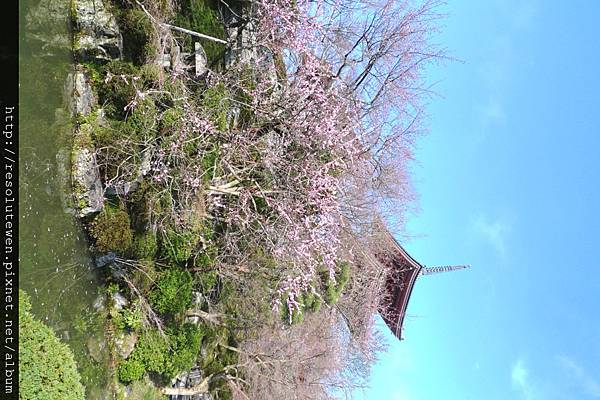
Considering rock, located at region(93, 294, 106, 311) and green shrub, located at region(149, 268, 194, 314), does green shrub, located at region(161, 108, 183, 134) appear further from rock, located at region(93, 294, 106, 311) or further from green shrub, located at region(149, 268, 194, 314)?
rock, located at region(93, 294, 106, 311)

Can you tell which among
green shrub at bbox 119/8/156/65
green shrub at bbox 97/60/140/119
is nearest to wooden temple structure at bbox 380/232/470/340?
green shrub at bbox 119/8/156/65

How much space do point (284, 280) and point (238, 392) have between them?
4196 millimetres

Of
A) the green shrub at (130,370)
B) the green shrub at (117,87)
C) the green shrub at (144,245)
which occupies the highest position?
the green shrub at (117,87)

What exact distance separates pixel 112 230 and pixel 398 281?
12.8m

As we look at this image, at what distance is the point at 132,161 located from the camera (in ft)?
29.2

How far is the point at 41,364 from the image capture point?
617cm

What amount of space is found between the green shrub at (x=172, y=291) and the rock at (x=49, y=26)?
4.62 m

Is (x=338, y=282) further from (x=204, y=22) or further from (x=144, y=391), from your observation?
(x=204, y=22)

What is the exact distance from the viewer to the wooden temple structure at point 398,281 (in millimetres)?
18531

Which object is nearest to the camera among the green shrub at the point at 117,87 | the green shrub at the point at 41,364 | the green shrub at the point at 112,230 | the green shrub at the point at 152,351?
the green shrub at the point at 41,364

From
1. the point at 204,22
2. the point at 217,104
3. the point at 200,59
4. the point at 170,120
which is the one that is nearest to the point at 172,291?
the point at 170,120

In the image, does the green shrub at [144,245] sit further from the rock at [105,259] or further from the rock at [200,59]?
the rock at [200,59]

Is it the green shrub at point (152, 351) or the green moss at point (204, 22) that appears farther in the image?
the green moss at point (204, 22)

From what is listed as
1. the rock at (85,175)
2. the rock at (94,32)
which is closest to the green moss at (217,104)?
the rock at (94,32)
